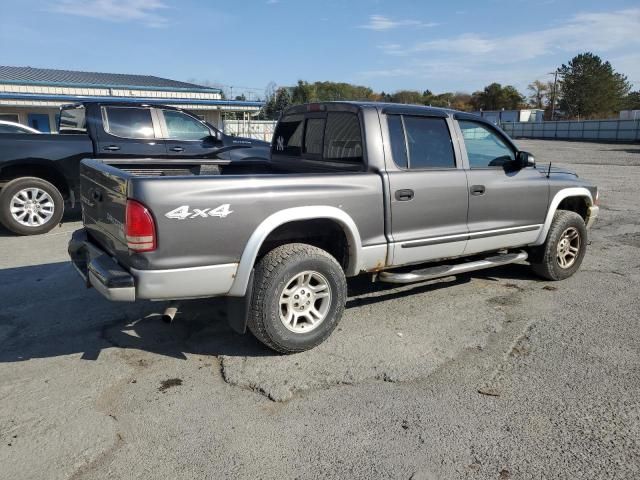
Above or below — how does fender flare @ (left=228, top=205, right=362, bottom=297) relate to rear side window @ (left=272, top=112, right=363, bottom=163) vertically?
below

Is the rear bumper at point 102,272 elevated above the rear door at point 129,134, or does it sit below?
below

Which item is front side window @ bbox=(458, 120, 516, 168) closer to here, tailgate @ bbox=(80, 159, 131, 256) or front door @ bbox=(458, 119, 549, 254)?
front door @ bbox=(458, 119, 549, 254)

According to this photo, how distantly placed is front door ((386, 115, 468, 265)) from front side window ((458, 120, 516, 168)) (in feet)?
0.77

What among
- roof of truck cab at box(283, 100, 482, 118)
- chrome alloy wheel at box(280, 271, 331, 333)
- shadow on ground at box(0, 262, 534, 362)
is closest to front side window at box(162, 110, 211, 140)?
shadow on ground at box(0, 262, 534, 362)

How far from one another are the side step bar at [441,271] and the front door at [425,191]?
0.11 meters

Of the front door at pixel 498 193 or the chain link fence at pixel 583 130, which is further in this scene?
the chain link fence at pixel 583 130

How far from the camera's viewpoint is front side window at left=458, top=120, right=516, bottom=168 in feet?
16.2

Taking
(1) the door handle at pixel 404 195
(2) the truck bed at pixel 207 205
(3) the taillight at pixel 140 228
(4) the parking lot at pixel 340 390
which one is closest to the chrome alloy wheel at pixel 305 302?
(4) the parking lot at pixel 340 390

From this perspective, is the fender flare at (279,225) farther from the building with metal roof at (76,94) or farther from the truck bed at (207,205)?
the building with metal roof at (76,94)

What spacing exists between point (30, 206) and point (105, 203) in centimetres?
492

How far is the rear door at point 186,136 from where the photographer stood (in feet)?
28.7

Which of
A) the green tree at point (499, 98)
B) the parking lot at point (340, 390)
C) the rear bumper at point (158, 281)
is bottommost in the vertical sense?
the parking lot at point (340, 390)

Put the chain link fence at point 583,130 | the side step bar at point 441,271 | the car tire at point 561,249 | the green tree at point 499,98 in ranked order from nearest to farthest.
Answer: the side step bar at point 441,271 → the car tire at point 561,249 → the chain link fence at point 583,130 → the green tree at point 499,98

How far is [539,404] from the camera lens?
10.7 ft
